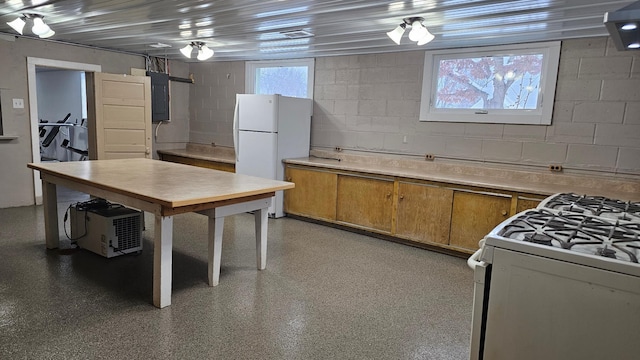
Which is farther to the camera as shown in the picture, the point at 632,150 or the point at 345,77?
the point at 345,77

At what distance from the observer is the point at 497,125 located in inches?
166

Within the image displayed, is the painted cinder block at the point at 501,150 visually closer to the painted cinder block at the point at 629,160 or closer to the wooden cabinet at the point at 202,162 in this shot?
the painted cinder block at the point at 629,160

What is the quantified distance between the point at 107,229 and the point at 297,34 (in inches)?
102

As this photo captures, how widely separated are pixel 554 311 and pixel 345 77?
13.8ft

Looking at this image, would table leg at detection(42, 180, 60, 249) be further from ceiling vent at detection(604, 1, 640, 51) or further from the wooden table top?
ceiling vent at detection(604, 1, 640, 51)

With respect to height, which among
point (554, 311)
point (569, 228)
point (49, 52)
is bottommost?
point (554, 311)

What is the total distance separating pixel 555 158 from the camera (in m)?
3.94

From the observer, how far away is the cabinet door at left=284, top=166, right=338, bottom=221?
4855 millimetres

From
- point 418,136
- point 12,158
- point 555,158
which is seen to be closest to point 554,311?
point 555,158

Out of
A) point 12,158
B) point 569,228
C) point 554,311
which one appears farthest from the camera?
point 12,158

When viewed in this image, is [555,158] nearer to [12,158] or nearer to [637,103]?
[637,103]

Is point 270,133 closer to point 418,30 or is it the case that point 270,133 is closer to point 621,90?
point 418,30

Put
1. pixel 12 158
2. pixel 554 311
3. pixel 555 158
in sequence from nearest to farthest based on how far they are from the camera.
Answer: pixel 554 311 < pixel 555 158 < pixel 12 158

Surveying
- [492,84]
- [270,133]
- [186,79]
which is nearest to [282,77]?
[270,133]
